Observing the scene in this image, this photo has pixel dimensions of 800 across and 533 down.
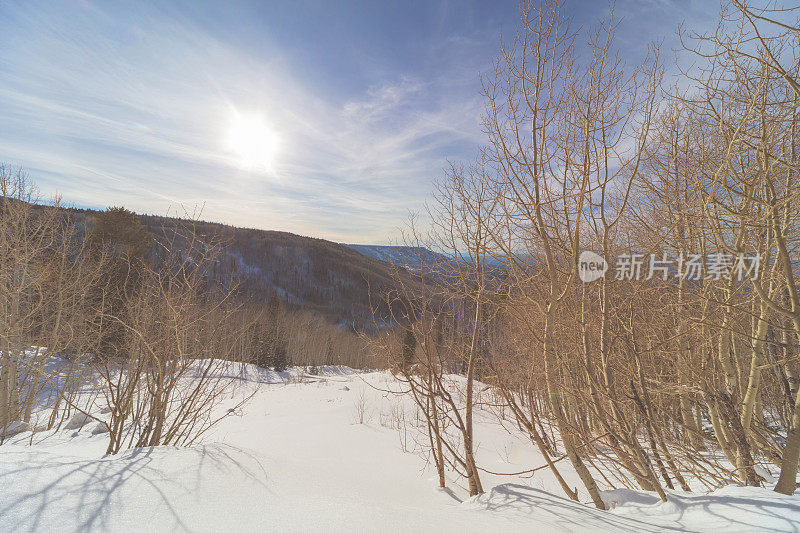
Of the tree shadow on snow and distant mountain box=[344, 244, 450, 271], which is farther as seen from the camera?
distant mountain box=[344, 244, 450, 271]

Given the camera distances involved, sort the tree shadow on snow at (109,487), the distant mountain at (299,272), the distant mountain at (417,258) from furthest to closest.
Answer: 1. the distant mountain at (299,272)
2. the distant mountain at (417,258)
3. the tree shadow on snow at (109,487)

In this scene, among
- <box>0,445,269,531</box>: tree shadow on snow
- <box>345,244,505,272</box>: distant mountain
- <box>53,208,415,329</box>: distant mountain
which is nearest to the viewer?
<box>0,445,269,531</box>: tree shadow on snow

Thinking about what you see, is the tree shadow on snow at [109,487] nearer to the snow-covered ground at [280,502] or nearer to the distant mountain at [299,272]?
the snow-covered ground at [280,502]

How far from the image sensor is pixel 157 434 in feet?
13.3

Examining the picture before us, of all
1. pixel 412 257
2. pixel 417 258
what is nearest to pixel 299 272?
pixel 412 257

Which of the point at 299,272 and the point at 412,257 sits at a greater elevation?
the point at 299,272

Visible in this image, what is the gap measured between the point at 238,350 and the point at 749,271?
35.2m

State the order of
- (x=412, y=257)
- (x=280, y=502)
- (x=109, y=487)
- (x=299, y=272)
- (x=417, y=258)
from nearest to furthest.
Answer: (x=109, y=487) → (x=280, y=502) → (x=417, y=258) → (x=412, y=257) → (x=299, y=272)

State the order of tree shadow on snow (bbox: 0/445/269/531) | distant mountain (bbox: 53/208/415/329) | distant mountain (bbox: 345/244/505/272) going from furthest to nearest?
distant mountain (bbox: 53/208/415/329)
distant mountain (bbox: 345/244/505/272)
tree shadow on snow (bbox: 0/445/269/531)

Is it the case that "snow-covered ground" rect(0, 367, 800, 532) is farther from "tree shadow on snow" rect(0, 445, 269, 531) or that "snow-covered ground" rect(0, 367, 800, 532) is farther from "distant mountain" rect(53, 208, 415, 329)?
"distant mountain" rect(53, 208, 415, 329)

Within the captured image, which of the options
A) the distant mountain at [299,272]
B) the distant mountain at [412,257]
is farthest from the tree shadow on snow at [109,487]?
the distant mountain at [299,272]

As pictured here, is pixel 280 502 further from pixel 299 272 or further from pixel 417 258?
pixel 299 272

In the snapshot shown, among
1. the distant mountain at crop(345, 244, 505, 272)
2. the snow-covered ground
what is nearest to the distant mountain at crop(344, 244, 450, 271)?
the distant mountain at crop(345, 244, 505, 272)

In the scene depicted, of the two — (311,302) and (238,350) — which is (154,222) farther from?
(238,350)
